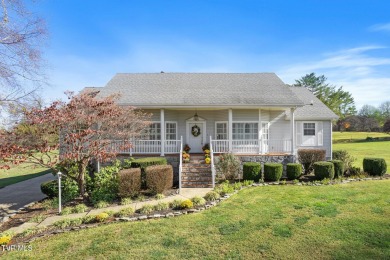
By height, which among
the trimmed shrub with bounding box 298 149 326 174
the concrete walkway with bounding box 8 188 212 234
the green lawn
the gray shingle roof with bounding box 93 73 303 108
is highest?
the gray shingle roof with bounding box 93 73 303 108

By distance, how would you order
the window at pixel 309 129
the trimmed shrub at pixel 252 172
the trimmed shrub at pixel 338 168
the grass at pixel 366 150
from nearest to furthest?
the trimmed shrub at pixel 252 172 < the trimmed shrub at pixel 338 168 < the window at pixel 309 129 < the grass at pixel 366 150

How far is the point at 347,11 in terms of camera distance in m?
12.8

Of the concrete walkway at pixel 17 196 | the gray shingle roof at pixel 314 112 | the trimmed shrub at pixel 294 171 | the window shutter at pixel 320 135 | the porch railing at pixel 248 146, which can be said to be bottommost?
the concrete walkway at pixel 17 196

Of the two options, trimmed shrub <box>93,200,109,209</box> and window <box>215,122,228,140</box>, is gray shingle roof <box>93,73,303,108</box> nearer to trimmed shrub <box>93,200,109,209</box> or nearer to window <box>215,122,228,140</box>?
window <box>215,122,228,140</box>

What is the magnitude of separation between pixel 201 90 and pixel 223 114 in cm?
227

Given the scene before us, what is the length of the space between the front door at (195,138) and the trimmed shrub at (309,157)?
6.32 metres

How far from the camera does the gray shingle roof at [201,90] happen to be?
14.0 metres

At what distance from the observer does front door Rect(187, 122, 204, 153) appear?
1581cm

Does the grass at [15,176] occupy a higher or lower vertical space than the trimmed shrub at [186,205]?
lower

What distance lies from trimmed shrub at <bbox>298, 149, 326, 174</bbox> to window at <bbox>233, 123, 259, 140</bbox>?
3.19 metres

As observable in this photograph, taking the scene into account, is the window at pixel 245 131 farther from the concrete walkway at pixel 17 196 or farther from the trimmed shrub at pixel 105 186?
the concrete walkway at pixel 17 196

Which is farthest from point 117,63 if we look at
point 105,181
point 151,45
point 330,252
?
point 330,252

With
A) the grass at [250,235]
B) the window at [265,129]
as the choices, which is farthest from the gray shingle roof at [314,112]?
the grass at [250,235]

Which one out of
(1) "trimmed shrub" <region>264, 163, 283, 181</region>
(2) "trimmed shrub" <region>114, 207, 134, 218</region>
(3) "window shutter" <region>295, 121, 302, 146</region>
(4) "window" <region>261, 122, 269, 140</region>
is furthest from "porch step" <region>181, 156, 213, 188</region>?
(3) "window shutter" <region>295, 121, 302, 146</region>
